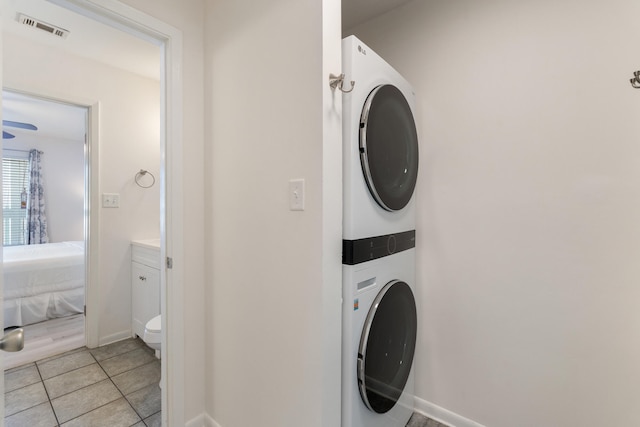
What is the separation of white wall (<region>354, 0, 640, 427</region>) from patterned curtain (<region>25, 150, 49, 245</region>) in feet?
19.7

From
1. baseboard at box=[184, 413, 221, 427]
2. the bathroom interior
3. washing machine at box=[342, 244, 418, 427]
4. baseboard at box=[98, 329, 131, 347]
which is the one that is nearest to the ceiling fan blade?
baseboard at box=[98, 329, 131, 347]

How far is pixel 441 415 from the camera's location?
156 centimetres

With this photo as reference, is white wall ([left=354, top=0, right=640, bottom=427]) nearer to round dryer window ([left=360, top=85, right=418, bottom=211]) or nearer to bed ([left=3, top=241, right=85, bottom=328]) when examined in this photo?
round dryer window ([left=360, top=85, right=418, bottom=211])

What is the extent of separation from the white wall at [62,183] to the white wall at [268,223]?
5.35 metres

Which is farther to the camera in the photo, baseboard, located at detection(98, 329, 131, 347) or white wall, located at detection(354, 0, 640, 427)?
baseboard, located at detection(98, 329, 131, 347)

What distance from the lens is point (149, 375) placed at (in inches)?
79.0

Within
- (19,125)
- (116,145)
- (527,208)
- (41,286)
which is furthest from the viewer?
(19,125)

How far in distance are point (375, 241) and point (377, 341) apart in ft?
1.32

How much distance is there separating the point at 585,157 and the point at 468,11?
0.91 metres

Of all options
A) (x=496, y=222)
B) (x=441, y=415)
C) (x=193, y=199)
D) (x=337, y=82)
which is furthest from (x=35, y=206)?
(x=496, y=222)

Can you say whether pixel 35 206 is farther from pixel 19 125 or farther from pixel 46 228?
pixel 19 125

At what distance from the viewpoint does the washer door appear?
110 cm

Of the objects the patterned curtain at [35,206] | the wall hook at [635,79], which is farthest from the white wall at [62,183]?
the wall hook at [635,79]

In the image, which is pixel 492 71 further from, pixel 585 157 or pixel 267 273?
pixel 267 273
